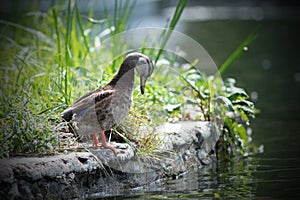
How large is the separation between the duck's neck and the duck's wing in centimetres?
10

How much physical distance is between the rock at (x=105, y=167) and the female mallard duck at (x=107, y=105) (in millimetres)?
186

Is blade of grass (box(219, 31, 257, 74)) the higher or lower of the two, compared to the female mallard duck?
higher

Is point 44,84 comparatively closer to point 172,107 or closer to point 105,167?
point 172,107

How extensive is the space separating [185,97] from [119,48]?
1.62m

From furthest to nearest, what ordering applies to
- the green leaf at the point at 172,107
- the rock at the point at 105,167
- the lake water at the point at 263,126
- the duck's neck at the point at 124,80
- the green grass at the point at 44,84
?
the green leaf at the point at 172,107
the duck's neck at the point at 124,80
the lake water at the point at 263,126
the green grass at the point at 44,84
the rock at the point at 105,167

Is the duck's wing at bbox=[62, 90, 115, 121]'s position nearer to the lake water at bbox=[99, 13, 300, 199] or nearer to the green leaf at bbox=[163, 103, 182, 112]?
the lake water at bbox=[99, 13, 300, 199]

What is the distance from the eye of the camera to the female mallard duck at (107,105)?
15.3 feet

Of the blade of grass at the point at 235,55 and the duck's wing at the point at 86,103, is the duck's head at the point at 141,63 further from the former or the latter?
the blade of grass at the point at 235,55

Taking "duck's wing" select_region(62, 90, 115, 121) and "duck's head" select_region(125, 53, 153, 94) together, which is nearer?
"duck's wing" select_region(62, 90, 115, 121)

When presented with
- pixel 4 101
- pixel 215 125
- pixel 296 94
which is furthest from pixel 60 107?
pixel 296 94

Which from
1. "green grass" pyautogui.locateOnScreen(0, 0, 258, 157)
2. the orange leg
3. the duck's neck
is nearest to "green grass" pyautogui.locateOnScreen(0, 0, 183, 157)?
"green grass" pyautogui.locateOnScreen(0, 0, 258, 157)

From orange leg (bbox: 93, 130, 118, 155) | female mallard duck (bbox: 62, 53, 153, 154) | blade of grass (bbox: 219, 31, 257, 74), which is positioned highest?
blade of grass (bbox: 219, 31, 257, 74)

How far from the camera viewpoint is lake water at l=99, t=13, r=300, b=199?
15.1ft

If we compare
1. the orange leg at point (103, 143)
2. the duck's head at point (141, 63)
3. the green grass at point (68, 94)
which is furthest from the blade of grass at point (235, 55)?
the orange leg at point (103, 143)
